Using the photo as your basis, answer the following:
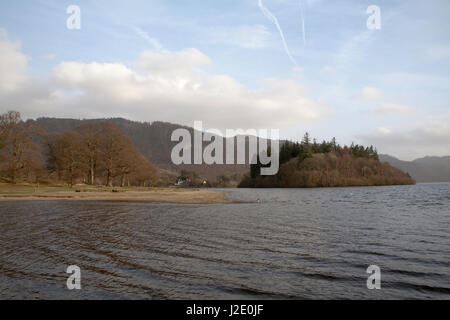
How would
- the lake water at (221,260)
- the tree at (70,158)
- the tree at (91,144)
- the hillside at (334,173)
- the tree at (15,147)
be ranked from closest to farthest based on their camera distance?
the lake water at (221,260) → the tree at (15,147) → the tree at (70,158) → the tree at (91,144) → the hillside at (334,173)

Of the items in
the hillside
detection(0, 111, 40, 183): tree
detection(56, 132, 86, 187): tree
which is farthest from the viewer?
the hillside

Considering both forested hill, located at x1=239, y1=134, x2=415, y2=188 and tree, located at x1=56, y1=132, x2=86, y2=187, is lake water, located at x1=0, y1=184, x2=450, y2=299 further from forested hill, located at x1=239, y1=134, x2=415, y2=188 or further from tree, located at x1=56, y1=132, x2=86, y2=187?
forested hill, located at x1=239, y1=134, x2=415, y2=188

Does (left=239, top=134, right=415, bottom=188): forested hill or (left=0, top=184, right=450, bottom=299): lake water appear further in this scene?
(left=239, top=134, right=415, bottom=188): forested hill

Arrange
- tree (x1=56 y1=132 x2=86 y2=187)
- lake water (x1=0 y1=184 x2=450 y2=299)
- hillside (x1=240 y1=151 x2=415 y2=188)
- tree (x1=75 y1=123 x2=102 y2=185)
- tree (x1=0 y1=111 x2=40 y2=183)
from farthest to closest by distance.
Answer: hillside (x1=240 y1=151 x2=415 y2=188)
tree (x1=75 y1=123 x2=102 y2=185)
tree (x1=56 y1=132 x2=86 y2=187)
tree (x1=0 y1=111 x2=40 y2=183)
lake water (x1=0 y1=184 x2=450 y2=299)

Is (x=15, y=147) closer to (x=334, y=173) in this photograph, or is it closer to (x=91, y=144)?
(x=91, y=144)

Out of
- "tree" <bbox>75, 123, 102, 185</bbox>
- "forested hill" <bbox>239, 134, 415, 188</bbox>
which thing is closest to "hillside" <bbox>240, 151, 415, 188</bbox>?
"forested hill" <bbox>239, 134, 415, 188</bbox>

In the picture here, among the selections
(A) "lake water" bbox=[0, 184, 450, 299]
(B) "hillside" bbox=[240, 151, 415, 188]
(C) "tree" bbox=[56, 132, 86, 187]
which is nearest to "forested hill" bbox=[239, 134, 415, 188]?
(B) "hillside" bbox=[240, 151, 415, 188]

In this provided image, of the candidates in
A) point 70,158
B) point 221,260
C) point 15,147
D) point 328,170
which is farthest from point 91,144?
point 328,170

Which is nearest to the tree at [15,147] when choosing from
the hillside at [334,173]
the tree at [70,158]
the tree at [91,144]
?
the tree at [70,158]

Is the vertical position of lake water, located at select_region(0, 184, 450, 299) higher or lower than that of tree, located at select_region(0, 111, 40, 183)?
lower

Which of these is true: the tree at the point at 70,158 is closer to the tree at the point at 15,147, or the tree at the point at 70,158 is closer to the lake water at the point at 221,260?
the tree at the point at 15,147
